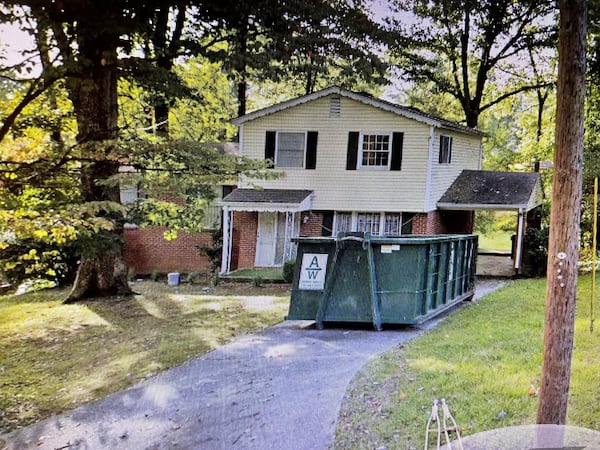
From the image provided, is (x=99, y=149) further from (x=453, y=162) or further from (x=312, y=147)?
(x=453, y=162)

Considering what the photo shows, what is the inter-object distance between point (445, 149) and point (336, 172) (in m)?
4.21

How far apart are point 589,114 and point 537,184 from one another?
314 cm

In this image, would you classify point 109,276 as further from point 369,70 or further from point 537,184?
point 537,184

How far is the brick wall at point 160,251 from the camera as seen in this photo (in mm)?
20734

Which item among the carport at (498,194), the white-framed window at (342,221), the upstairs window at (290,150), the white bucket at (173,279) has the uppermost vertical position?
the upstairs window at (290,150)

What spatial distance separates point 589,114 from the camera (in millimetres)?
18625

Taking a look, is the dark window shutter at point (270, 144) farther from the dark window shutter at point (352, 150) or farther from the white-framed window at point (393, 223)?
the white-framed window at point (393, 223)

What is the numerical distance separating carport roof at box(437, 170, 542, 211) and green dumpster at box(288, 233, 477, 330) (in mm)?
9111

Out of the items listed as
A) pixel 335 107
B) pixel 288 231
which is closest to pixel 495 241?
pixel 288 231

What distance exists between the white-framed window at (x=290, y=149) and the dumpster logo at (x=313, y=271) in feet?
31.7

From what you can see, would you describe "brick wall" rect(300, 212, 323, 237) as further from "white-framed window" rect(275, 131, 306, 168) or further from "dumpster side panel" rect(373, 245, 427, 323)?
"dumpster side panel" rect(373, 245, 427, 323)

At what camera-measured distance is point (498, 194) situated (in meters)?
18.7

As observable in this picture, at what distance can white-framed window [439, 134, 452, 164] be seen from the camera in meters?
18.8

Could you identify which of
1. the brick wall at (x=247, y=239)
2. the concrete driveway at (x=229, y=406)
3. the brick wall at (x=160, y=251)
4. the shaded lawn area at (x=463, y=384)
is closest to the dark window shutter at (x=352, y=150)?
the brick wall at (x=247, y=239)
